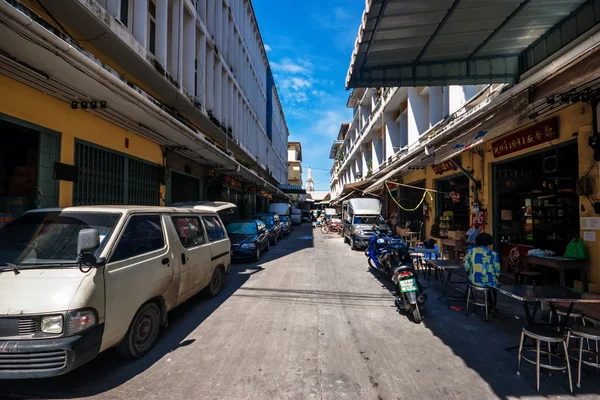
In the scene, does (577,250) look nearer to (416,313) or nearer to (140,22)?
(416,313)

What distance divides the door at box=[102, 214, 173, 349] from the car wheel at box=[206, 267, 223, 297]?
192cm

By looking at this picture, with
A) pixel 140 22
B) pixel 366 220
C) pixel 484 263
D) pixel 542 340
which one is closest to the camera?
pixel 542 340

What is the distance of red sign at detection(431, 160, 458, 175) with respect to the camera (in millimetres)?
10778

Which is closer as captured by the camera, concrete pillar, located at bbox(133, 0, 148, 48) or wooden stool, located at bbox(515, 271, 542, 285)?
wooden stool, located at bbox(515, 271, 542, 285)

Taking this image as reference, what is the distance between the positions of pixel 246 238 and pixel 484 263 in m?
7.99

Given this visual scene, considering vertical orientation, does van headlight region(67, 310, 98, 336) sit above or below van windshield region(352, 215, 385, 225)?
below

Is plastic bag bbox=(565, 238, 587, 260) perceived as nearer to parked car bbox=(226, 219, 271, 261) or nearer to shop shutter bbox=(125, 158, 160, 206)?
parked car bbox=(226, 219, 271, 261)

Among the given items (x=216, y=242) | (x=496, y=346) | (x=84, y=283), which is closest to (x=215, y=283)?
(x=216, y=242)

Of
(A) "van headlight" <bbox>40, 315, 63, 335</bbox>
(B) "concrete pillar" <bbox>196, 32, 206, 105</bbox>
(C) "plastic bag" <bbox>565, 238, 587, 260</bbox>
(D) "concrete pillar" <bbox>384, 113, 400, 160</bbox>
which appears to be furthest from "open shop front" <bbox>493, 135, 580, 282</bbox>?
(D) "concrete pillar" <bbox>384, 113, 400, 160</bbox>

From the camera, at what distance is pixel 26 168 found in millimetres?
5957

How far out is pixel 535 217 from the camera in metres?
8.47

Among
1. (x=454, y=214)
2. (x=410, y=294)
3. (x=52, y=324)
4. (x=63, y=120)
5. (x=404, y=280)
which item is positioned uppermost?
(x=63, y=120)

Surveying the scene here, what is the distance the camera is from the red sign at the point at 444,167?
10778mm

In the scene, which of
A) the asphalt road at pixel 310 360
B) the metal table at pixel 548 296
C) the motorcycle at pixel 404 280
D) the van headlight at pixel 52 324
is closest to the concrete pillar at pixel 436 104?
the motorcycle at pixel 404 280
